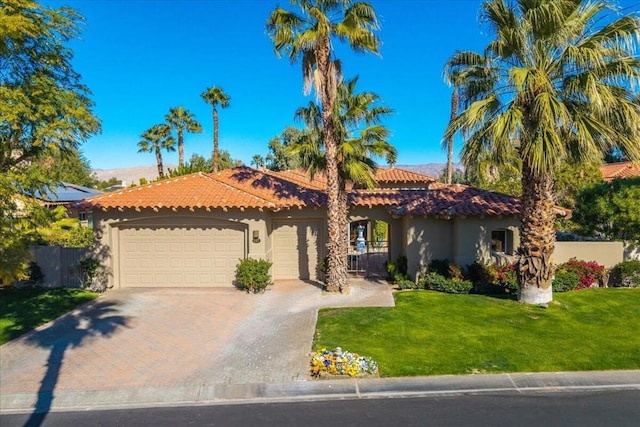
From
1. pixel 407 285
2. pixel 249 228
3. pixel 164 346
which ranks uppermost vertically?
pixel 249 228

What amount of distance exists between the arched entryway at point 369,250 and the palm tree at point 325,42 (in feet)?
16.1

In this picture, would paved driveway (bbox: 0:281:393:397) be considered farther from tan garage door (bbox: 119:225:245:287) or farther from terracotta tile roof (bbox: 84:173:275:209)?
terracotta tile roof (bbox: 84:173:275:209)

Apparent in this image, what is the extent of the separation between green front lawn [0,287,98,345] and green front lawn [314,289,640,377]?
785 cm

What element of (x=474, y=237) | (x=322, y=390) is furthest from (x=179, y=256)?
(x=474, y=237)

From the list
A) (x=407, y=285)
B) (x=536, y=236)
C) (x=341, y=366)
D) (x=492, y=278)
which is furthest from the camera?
(x=407, y=285)

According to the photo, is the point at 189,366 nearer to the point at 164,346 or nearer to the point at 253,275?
the point at 164,346

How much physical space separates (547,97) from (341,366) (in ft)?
27.8

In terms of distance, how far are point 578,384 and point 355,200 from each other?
10.8 meters

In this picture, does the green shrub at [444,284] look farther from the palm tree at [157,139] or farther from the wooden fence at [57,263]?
the palm tree at [157,139]

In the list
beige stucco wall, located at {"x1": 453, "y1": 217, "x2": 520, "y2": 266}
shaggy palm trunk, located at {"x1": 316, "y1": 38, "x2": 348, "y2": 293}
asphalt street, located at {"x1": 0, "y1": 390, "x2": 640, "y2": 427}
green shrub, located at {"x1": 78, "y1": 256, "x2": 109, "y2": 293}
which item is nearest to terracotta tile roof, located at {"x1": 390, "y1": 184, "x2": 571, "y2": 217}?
beige stucco wall, located at {"x1": 453, "y1": 217, "x2": 520, "y2": 266}

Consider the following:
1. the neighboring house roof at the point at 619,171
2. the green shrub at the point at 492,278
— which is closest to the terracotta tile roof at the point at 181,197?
the green shrub at the point at 492,278

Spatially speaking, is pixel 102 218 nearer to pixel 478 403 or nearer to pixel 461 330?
pixel 461 330

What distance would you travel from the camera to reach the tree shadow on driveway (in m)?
7.87

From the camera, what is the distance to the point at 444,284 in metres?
15.3
